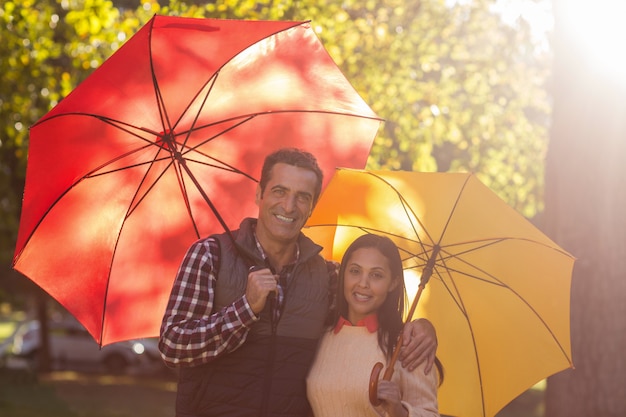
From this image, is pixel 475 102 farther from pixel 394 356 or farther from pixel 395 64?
pixel 394 356

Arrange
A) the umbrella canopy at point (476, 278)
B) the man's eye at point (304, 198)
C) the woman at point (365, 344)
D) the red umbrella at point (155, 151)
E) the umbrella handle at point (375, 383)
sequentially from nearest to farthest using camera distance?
the umbrella handle at point (375, 383) → the woman at point (365, 344) → the man's eye at point (304, 198) → the umbrella canopy at point (476, 278) → the red umbrella at point (155, 151)

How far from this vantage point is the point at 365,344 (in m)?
4.19

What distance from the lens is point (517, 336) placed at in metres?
4.45

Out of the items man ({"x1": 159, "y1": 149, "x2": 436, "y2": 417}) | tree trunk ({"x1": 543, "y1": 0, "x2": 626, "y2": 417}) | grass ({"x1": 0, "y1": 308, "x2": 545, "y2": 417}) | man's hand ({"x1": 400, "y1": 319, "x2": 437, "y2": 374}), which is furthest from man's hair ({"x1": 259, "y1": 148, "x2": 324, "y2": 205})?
grass ({"x1": 0, "y1": 308, "x2": 545, "y2": 417})

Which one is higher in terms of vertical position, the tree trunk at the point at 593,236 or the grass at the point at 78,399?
the tree trunk at the point at 593,236

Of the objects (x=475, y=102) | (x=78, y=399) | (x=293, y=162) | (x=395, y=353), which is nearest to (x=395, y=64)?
(x=475, y=102)

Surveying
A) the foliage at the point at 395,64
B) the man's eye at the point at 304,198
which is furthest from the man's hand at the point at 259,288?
the foliage at the point at 395,64

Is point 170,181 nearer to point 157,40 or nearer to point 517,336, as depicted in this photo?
point 157,40

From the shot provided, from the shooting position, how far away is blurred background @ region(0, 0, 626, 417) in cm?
805

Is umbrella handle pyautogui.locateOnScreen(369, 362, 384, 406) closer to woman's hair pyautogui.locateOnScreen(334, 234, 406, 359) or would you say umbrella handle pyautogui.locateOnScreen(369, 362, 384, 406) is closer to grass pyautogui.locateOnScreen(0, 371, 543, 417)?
woman's hair pyautogui.locateOnScreen(334, 234, 406, 359)

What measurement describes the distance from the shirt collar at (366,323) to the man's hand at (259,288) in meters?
0.57

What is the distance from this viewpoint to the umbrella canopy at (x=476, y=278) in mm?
4332

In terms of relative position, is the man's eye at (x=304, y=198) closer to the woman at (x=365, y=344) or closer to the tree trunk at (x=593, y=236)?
the woman at (x=365, y=344)

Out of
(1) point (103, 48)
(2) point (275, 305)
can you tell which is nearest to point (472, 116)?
(1) point (103, 48)
